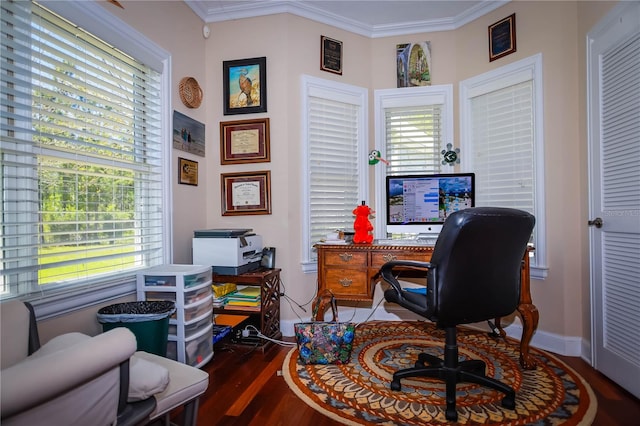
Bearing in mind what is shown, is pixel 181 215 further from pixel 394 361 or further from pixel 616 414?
pixel 616 414

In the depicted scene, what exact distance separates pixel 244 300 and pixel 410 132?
2.14m

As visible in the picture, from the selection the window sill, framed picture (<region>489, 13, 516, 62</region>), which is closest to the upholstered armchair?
the window sill

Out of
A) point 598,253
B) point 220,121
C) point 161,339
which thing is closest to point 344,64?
point 220,121

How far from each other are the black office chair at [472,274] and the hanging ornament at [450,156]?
137 centimetres

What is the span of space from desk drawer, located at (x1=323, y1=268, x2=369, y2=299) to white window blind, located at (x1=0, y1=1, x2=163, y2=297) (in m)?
1.24

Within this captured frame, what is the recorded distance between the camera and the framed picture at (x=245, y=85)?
A: 9.27 ft

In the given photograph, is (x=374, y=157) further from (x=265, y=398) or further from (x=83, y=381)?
(x=83, y=381)

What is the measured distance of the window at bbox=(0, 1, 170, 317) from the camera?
1463mm

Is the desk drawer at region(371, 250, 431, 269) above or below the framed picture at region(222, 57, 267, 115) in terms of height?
below

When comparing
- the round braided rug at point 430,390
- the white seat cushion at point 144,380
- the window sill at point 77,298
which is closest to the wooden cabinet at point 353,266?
the round braided rug at point 430,390

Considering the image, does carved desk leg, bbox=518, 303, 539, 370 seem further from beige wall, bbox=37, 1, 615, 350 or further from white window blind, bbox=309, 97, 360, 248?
white window blind, bbox=309, 97, 360, 248

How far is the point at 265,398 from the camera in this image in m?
1.83

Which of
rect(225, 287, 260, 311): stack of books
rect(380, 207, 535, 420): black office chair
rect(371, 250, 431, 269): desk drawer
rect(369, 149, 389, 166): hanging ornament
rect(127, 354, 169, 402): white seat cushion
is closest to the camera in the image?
rect(127, 354, 169, 402): white seat cushion

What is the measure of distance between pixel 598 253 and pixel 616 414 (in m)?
0.94
